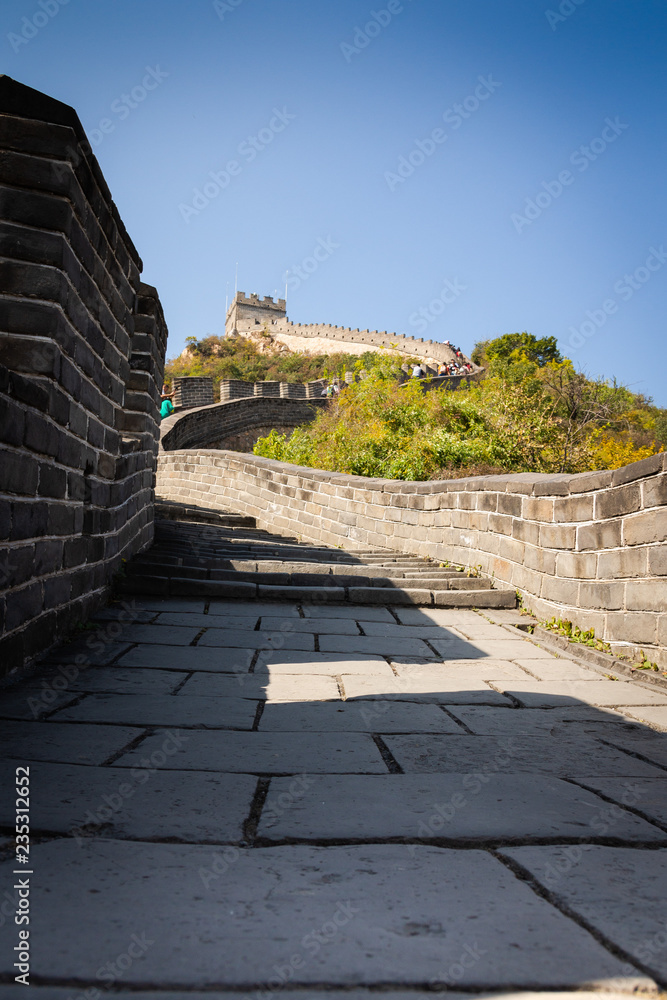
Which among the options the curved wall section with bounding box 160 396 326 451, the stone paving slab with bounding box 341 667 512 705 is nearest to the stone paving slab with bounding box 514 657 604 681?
the stone paving slab with bounding box 341 667 512 705

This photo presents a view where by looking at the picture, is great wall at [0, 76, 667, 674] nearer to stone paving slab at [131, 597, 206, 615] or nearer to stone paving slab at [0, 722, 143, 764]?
stone paving slab at [131, 597, 206, 615]

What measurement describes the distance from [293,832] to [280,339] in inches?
2622

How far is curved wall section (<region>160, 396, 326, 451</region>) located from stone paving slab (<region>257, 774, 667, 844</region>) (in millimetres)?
13790

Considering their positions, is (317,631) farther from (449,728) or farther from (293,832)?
(293,832)

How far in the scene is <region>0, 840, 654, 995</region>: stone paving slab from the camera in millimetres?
975

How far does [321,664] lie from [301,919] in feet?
6.94

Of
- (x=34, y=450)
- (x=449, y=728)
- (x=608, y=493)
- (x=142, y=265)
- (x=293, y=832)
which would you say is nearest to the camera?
(x=293, y=832)

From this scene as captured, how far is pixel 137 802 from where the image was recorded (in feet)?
5.17

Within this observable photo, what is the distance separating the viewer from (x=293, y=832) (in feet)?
4.78

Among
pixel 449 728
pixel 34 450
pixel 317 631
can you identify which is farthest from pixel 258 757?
pixel 317 631

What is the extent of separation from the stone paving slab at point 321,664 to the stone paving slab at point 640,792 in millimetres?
1309

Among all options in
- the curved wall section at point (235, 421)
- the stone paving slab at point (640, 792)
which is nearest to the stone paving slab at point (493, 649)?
the stone paving slab at point (640, 792)

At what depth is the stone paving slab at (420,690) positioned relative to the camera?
9.00ft

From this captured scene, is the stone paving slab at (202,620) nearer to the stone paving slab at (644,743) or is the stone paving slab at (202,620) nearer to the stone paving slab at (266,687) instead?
the stone paving slab at (266,687)
